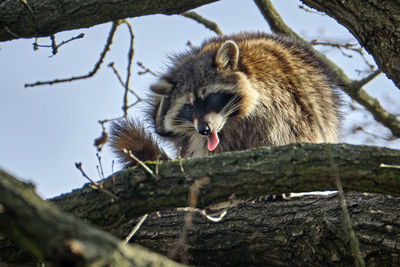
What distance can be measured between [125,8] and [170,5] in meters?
0.30

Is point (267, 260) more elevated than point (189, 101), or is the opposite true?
point (189, 101)

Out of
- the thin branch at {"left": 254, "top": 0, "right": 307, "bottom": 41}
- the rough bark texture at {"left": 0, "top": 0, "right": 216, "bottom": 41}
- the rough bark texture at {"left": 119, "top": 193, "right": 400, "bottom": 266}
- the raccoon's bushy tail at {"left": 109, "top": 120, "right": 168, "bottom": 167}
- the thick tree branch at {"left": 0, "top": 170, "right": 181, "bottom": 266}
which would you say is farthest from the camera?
the thin branch at {"left": 254, "top": 0, "right": 307, "bottom": 41}

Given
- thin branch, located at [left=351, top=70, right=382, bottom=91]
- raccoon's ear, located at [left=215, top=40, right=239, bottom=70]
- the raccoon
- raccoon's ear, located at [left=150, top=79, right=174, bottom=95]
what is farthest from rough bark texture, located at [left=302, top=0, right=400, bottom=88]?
raccoon's ear, located at [left=150, top=79, right=174, bottom=95]

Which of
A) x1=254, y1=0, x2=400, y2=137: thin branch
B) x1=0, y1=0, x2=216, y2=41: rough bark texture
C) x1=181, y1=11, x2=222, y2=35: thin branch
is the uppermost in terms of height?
x1=0, y1=0, x2=216, y2=41: rough bark texture

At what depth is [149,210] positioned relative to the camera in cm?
237

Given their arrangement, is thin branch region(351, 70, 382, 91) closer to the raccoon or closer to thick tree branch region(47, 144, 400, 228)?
the raccoon

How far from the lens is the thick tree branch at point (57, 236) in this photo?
137 centimetres

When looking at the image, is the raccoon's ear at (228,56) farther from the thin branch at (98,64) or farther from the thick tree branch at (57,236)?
the thick tree branch at (57,236)

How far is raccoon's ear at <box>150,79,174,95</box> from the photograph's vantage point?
4336 mm

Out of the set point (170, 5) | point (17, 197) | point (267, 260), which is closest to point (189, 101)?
point (170, 5)

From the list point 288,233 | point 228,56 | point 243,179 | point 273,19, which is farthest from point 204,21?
point 243,179

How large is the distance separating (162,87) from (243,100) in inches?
30.3

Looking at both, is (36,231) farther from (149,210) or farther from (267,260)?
(267,260)

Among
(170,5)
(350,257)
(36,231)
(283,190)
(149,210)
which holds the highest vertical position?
(170,5)
